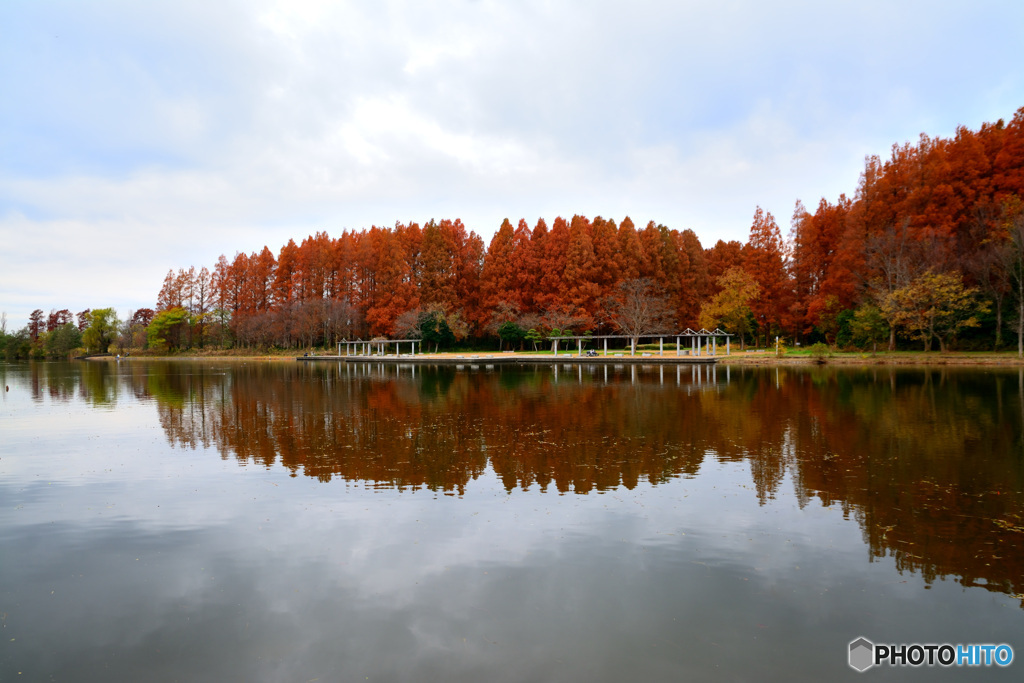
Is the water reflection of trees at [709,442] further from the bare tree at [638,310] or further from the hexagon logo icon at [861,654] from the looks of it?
the bare tree at [638,310]

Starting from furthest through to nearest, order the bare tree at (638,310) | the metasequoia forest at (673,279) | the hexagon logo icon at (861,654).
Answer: the bare tree at (638,310) → the metasequoia forest at (673,279) → the hexagon logo icon at (861,654)

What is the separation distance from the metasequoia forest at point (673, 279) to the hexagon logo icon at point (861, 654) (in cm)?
3880

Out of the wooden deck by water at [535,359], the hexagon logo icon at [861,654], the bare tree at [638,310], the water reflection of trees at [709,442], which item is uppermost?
the bare tree at [638,310]

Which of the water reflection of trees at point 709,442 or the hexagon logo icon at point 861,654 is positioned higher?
the water reflection of trees at point 709,442

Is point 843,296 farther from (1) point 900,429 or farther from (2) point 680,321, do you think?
(1) point 900,429

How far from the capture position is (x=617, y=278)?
191ft

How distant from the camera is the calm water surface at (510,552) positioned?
432 cm

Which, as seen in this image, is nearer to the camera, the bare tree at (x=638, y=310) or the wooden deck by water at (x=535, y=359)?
the wooden deck by water at (x=535, y=359)

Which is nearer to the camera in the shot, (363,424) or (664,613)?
(664,613)

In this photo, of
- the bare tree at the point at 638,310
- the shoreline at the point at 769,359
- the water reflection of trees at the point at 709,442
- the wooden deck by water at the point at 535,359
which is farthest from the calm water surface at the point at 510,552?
the bare tree at the point at 638,310

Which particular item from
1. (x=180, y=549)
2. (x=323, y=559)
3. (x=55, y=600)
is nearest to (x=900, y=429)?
(x=323, y=559)

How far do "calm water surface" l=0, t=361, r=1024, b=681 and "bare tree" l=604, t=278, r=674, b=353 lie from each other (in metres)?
36.7

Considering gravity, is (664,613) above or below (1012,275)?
below

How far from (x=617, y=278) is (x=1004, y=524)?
172 feet
